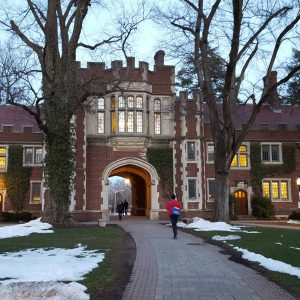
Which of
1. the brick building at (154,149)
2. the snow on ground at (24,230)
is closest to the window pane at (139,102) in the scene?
the brick building at (154,149)

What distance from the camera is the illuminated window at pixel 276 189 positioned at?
32.3 metres

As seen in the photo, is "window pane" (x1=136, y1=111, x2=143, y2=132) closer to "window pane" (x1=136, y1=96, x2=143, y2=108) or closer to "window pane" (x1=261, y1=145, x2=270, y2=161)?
"window pane" (x1=136, y1=96, x2=143, y2=108)

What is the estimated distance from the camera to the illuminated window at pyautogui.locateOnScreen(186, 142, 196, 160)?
3039cm

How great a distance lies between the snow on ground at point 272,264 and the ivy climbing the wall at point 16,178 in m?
22.5

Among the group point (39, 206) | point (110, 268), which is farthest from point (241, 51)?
point (39, 206)

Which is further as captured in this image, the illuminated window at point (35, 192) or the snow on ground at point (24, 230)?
the illuminated window at point (35, 192)

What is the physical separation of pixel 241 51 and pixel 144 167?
12631 mm

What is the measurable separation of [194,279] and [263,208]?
Result: 80.3 ft

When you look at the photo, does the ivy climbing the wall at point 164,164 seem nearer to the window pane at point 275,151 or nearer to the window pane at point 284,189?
the window pane at point 275,151

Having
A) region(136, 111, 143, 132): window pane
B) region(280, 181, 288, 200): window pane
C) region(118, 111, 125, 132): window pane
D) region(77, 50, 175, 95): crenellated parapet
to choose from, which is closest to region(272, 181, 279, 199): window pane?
region(280, 181, 288, 200): window pane

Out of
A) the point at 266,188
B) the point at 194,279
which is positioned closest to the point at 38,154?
the point at 266,188

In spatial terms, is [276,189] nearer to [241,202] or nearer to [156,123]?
[241,202]

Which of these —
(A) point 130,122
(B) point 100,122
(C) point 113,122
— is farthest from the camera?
(B) point 100,122

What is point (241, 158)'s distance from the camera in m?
32.5
